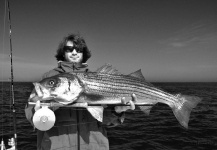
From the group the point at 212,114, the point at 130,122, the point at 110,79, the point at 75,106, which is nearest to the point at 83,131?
the point at 75,106

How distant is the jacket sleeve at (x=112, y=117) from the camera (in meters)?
4.78

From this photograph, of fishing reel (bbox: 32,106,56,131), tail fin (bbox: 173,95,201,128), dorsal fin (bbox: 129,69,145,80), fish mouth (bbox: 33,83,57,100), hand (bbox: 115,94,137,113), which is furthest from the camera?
tail fin (bbox: 173,95,201,128)

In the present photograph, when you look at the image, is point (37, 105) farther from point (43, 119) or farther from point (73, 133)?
point (73, 133)

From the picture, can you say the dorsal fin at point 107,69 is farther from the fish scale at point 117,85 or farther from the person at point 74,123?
the person at point 74,123

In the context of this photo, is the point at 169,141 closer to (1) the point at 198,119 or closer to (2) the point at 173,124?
(2) the point at 173,124

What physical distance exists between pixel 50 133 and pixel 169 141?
395 inches

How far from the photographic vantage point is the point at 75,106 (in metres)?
3.93

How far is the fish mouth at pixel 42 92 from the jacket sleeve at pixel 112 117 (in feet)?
4.14

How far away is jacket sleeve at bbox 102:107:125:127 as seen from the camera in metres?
4.78

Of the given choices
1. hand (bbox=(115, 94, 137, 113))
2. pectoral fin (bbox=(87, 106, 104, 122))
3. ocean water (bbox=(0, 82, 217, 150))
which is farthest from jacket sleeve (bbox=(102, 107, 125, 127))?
ocean water (bbox=(0, 82, 217, 150))

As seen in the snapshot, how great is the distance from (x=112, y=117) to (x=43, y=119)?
1.62m

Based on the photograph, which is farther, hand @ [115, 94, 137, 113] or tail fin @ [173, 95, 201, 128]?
tail fin @ [173, 95, 201, 128]

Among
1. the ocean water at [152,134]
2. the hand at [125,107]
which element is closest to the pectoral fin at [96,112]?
the hand at [125,107]

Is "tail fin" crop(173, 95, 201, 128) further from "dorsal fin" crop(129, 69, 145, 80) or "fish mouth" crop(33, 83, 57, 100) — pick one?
"fish mouth" crop(33, 83, 57, 100)
